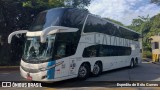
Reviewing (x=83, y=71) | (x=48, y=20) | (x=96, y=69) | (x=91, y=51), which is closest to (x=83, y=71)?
(x=83, y=71)

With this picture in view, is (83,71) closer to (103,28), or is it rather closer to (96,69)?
(96,69)

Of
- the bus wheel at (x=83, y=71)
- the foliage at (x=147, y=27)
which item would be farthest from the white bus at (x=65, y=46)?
the foliage at (x=147, y=27)

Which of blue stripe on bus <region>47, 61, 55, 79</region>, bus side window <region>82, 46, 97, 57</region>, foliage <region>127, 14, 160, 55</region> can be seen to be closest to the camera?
blue stripe on bus <region>47, 61, 55, 79</region>

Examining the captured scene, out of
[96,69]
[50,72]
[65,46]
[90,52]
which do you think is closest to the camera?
[50,72]

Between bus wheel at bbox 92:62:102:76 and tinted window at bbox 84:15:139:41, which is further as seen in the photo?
bus wheel at bbox 92:62:102:76

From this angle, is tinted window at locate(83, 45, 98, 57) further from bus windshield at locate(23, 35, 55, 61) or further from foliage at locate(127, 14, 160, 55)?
foliage at locate(127, 14, 160, 55)

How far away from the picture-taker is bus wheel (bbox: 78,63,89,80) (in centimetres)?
1322

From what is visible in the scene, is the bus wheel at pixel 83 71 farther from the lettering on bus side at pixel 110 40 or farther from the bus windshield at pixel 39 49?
the bus windshield at pixel 39 49

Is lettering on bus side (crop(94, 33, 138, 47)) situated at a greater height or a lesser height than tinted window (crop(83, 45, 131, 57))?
greater

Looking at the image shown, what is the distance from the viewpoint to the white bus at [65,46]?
11.2 m

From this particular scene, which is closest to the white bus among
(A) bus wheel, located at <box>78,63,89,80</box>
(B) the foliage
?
(A) bus wheel, located at <box>78,63,89,80</box>

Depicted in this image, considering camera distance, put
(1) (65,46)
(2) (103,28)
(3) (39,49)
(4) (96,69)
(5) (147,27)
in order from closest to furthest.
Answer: (3) (39,49) → (1) (65,46) → (4) (96,69) → (2) (103,28) → (5) (147,27)

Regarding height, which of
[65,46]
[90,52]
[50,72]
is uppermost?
[65,46]

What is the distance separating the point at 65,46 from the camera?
1205 cm
